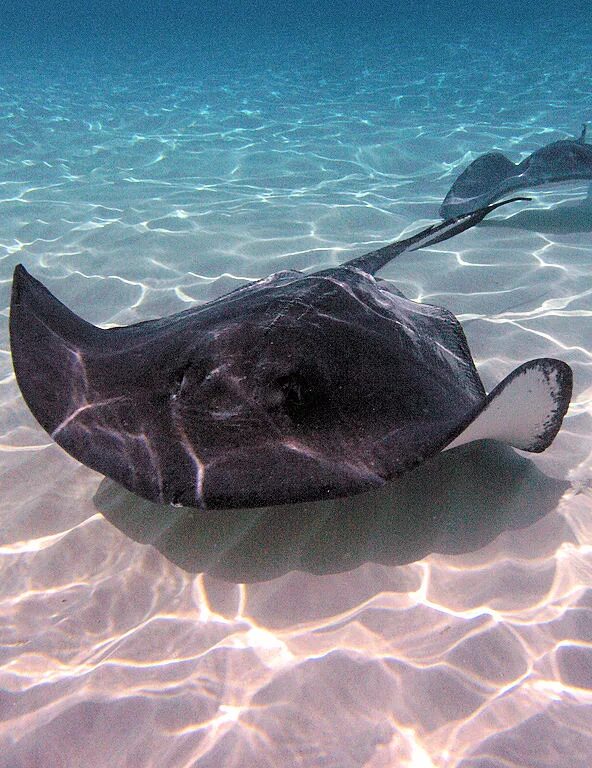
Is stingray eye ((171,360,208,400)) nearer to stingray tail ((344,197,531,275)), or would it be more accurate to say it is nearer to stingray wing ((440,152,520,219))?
stingray tail ((344,197,531,275))

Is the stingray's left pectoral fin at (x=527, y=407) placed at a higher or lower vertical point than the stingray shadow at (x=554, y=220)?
higher

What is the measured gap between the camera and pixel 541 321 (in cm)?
534

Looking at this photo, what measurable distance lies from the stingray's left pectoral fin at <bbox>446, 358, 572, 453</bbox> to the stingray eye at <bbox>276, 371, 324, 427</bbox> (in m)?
0.67

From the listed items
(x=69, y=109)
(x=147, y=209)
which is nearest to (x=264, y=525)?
(x=147, y=209)

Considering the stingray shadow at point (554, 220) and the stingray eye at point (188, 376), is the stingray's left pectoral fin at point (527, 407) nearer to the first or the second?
the stingray eye at point (188, 376)

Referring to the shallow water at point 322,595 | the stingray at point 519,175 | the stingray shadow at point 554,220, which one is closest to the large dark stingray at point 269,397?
the shallow water at point 322,595

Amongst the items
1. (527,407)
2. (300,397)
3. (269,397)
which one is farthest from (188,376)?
(527,407)

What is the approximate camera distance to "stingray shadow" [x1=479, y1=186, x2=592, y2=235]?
7793 mm

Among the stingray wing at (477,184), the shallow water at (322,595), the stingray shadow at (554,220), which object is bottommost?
the shallow water at (322,595)

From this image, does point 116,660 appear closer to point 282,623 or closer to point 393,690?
point 282,623

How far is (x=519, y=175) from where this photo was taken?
7.59 metres

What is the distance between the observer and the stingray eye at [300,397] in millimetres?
2627

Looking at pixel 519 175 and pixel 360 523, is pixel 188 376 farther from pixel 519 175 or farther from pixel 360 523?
pixel 519 175

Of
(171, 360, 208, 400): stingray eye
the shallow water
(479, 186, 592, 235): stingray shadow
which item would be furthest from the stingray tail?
(479, 186, 592, 235): stingray shadow
